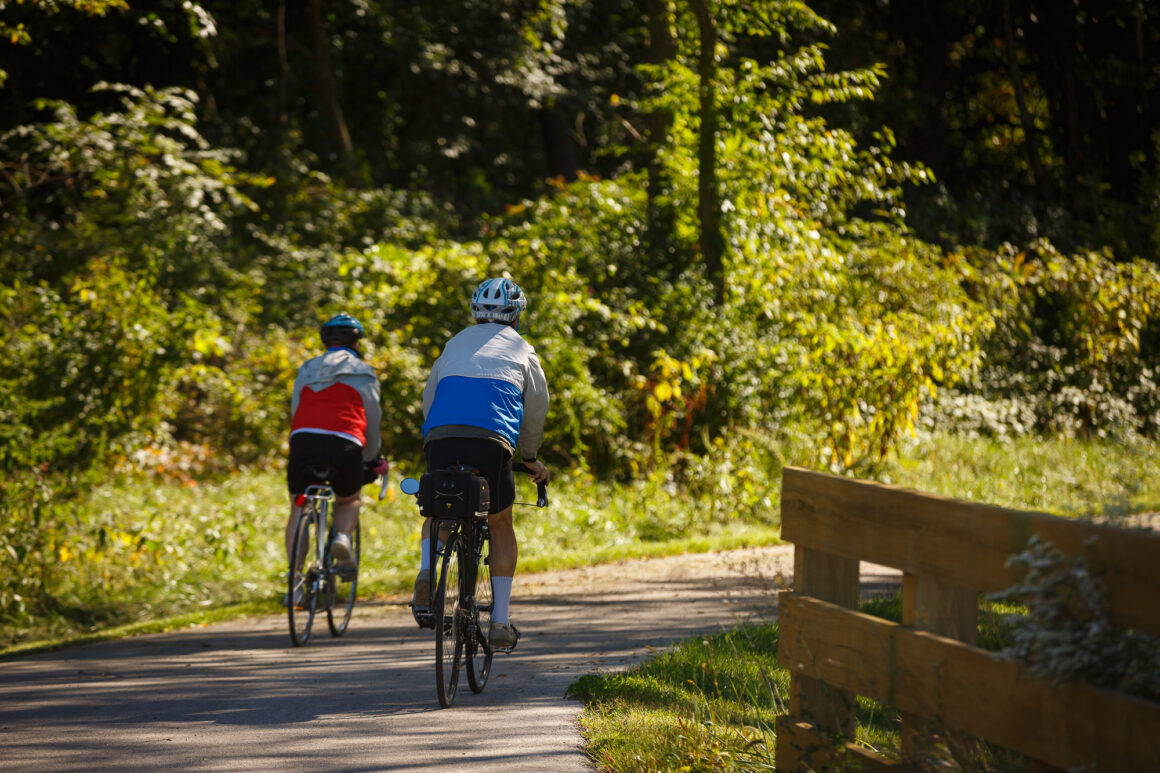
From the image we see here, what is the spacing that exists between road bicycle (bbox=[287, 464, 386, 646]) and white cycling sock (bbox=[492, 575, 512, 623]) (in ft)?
5.35

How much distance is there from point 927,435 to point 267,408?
8.25 meters

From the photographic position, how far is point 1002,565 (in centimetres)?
315

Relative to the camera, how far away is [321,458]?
7.22 m

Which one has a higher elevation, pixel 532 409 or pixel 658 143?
pixel 658 143

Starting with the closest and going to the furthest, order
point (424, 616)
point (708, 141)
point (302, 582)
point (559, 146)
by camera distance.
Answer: point (424, 616) < point (302, 582) < point (708, 141) < point (559, 146)

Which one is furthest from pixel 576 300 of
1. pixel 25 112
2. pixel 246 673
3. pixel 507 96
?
pixel 507 96

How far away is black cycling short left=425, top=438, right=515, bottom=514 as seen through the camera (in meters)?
5.52

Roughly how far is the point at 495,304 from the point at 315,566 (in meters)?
2.48

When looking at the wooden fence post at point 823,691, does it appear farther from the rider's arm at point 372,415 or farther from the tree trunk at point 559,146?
the tree trunk at point 559,146

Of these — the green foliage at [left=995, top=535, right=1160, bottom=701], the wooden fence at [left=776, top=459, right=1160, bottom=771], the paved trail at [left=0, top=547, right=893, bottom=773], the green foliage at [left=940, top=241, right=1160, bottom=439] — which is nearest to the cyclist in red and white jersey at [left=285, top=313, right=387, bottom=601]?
the paved trail at [left=0, top=547, right=893, bottom=773]

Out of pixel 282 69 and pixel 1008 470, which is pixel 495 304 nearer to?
pixel 1008 470

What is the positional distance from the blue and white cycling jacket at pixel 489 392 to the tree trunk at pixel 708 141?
24.8 ft

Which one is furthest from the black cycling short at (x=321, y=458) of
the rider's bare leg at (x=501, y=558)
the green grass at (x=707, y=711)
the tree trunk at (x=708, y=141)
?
the tree trunk at (x=708, y=141)

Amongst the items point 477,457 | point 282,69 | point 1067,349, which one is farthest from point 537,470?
point 282,69
